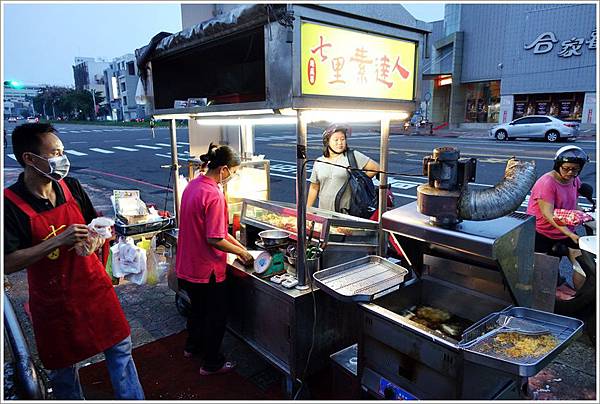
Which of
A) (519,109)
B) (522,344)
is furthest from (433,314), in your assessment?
(519,109)

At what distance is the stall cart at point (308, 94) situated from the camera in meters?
2.33

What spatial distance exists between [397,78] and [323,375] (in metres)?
2.32

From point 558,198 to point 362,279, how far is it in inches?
97.0

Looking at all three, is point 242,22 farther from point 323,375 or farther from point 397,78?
point 323,375

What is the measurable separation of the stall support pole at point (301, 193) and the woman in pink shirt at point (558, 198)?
249cm

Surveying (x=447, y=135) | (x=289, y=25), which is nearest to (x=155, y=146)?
(x=447, y=135)

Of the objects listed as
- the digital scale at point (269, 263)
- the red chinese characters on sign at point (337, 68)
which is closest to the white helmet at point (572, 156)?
the red chinese characters on sign at point (337, 68)

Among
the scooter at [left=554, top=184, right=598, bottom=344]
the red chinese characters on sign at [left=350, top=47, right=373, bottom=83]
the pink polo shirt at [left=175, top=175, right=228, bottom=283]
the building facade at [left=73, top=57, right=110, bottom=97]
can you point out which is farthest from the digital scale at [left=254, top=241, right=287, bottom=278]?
the building facade at [left=73, top=57, right=110, bottom=97]

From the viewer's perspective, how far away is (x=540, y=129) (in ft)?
62.0

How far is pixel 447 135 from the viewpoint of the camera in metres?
24.4

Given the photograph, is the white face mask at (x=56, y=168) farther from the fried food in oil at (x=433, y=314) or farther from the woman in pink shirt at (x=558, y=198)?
the woman in pink shirt at (x=558, y=198)

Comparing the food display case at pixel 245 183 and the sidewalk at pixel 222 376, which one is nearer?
the sidewalk at pixel 222 376

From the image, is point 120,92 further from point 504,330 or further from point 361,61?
point 504,330

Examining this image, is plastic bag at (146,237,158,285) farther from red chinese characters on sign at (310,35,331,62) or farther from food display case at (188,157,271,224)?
red chinese characters on sign at (310,35,331,62)
